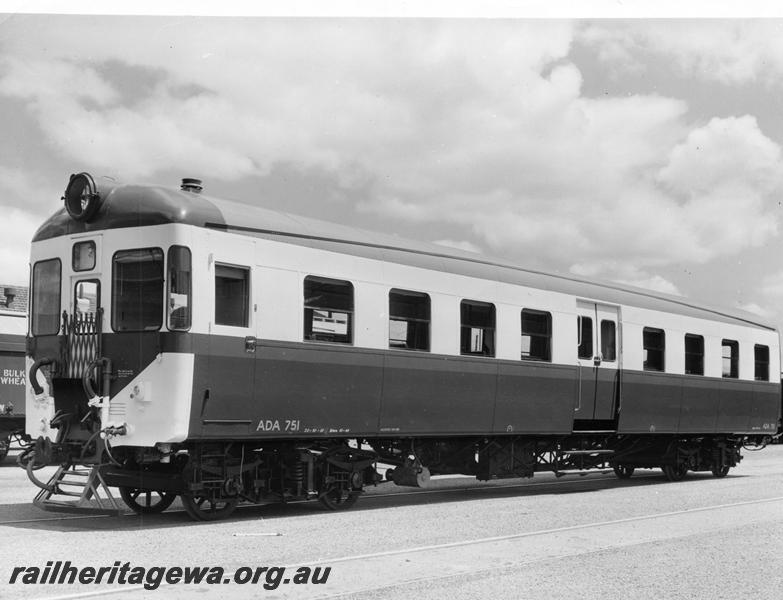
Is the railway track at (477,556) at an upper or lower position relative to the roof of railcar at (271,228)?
lower

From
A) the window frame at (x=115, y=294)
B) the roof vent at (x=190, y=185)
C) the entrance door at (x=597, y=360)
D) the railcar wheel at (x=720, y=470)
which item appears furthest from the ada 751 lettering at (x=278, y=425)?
the railcar wheel at (x=720, y=470)

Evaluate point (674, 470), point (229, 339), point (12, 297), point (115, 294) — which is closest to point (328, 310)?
point (229, 339)

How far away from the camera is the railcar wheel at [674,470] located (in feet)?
63.8

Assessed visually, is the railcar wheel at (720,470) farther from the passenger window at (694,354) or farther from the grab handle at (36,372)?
the grab handle at (36,372)

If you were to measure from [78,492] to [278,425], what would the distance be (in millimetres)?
2253

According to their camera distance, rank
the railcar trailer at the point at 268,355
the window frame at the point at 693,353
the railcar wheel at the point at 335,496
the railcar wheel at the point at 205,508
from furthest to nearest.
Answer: the window frame at the point at 693,353 → the railcar wheel at the point at 335,496 → the railcar wheel at the point at 205,508 → the railcar trailer at the point at 268,355

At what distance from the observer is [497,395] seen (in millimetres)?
14531

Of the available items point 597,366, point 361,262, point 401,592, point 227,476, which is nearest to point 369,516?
point 227,476

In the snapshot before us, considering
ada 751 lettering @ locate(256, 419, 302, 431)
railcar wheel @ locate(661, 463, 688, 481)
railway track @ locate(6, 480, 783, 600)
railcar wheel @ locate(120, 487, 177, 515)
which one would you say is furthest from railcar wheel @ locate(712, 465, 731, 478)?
railcar wheel @ locate(120, 487, 177, 515)

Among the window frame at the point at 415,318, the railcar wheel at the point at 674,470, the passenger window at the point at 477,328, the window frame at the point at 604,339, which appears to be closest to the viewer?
the window frame at the point at 415,318

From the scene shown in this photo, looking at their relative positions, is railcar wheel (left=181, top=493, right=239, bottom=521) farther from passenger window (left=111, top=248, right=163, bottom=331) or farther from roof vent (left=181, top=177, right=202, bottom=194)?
roof vent (left=181, top=177, right=202, bottom=194)

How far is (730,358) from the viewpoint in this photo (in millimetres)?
20188

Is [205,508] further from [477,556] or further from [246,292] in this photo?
[477,556]

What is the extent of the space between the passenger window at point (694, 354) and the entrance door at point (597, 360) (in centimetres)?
247
